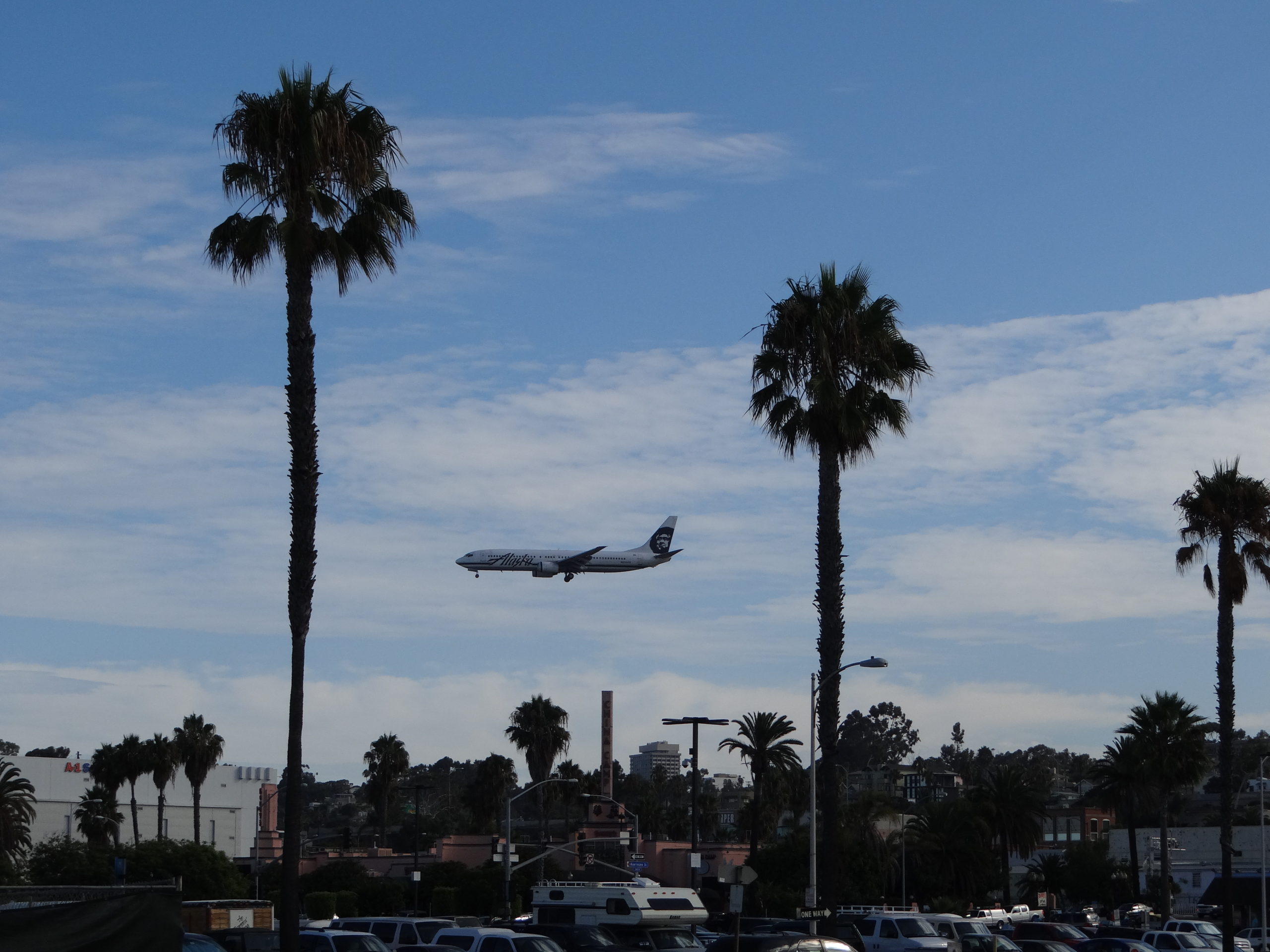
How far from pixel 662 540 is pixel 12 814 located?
60.6 m

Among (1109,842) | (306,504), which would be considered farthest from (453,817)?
(306,504)

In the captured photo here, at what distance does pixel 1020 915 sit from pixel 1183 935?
1304 inches

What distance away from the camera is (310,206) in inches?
955

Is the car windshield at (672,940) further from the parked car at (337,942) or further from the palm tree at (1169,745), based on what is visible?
the palm tree at (1169,745)

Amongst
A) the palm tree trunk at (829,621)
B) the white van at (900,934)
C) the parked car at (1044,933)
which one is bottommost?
the parked car at (1044,933)

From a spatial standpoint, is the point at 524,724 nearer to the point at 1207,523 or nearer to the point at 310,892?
the point at 310,892

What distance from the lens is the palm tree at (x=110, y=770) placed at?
96.9m

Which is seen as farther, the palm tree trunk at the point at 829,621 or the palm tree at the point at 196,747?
the palm tree at the point at 196,747

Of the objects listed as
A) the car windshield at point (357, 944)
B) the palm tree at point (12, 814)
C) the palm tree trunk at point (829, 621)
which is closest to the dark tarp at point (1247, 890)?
the palm tree trunk at point (829, 621)

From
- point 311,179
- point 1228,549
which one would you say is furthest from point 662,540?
point 311,179

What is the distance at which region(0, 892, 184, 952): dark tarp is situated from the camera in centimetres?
995

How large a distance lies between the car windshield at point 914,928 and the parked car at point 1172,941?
7.88 metres

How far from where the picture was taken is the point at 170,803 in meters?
120

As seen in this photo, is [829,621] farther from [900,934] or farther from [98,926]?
[98,926]
